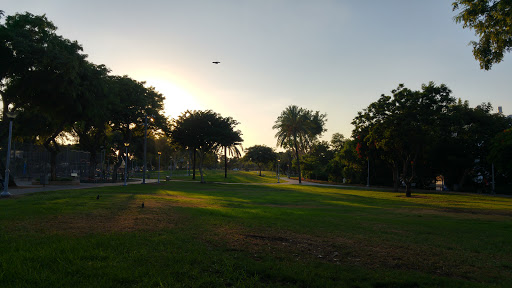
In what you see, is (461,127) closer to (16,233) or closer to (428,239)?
(428,239)

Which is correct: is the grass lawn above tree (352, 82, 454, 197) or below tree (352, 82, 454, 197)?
below

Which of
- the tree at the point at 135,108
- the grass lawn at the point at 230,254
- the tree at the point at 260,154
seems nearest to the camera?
the grass lawn at the point at 230,254

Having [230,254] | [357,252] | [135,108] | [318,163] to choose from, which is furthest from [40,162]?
[318,163]

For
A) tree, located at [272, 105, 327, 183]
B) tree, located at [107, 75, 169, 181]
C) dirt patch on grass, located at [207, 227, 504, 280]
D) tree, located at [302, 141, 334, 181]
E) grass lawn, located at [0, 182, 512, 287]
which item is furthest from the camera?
tree, located at [302, 141, 334, 181]

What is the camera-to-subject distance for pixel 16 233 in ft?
25.2

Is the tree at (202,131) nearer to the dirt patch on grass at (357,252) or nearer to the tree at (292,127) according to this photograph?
the tree at (292,127)

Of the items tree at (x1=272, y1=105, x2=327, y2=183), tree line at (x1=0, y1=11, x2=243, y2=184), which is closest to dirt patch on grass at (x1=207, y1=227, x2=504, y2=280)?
tree line at (x1=0, y1=11, x2=243, y2=184)

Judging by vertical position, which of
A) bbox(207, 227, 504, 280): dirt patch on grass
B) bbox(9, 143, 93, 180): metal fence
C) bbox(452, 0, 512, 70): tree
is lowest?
bbox(207, 227, 504, 280): dirt patch on grass

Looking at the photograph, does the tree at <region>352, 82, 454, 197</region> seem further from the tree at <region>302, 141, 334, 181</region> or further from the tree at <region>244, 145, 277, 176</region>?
the tree at <region>244, 145, 277, 176</region>

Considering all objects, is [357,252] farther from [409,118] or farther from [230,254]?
[409,118]

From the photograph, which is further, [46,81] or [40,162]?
[40,162]

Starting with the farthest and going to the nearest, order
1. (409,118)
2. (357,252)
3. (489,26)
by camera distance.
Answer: (409,118), (489,26), (357,252)

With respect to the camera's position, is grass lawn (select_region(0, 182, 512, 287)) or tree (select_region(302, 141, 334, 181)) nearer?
grass lawn (select_region(0, 182, 512, 287))

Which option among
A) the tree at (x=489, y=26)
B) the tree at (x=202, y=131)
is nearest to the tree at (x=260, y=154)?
the tree at (x=202, y=131)
